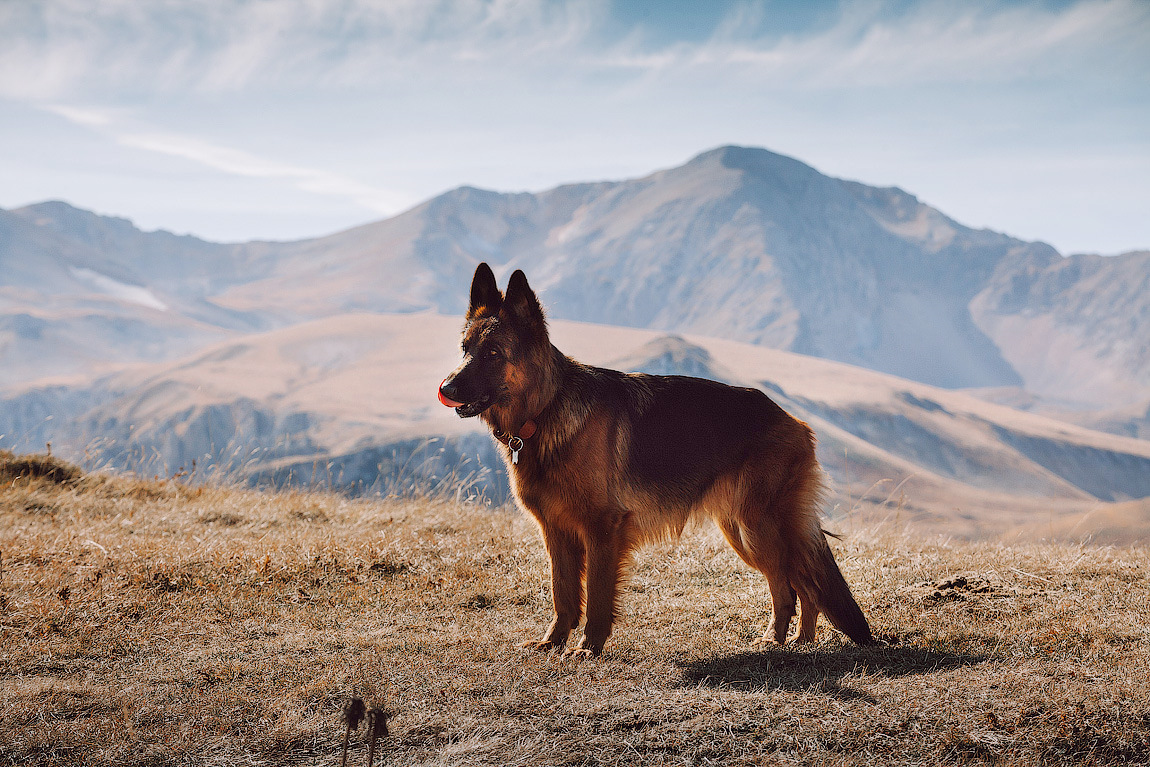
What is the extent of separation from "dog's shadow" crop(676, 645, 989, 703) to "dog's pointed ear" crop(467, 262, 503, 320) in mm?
2627

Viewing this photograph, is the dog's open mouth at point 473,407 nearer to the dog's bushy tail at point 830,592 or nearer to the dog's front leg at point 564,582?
the dog's front leg at point 564,582

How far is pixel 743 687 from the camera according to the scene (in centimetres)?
451

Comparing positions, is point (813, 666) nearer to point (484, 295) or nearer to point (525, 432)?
point (525, 432)

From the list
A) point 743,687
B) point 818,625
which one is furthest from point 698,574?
point 743,687

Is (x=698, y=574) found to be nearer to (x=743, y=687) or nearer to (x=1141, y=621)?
(x=743, y=687)

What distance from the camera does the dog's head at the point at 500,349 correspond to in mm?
5035

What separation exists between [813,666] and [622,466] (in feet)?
5.67

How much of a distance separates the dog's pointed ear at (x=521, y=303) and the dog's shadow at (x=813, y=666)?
2457 millimetres

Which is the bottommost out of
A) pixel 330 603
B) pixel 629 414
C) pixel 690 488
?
pixel 330 603

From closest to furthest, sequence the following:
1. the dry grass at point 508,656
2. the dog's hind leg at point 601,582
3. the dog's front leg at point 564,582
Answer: the dry grass at point 508,656 → the dog's hind leg at point 601,582 → the dog's front leg at point 564,582

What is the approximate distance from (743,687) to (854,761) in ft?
3.19

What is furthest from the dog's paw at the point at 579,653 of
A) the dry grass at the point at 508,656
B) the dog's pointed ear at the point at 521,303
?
the dog's pointed ear at the point at 521,303

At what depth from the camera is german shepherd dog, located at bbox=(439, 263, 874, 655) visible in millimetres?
5230

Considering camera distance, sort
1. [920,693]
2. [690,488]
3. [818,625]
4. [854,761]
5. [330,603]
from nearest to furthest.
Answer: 1. [854,761]
2. [920,693]
3. [690,488]
4. [818,625]
5. [330,603]
